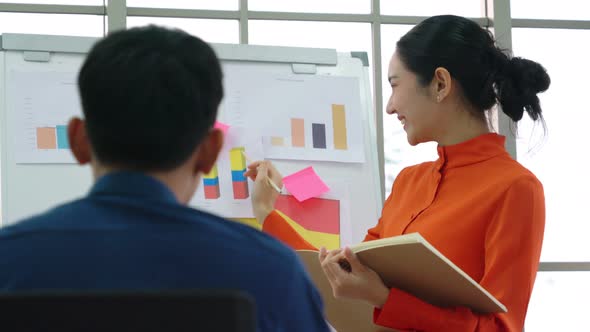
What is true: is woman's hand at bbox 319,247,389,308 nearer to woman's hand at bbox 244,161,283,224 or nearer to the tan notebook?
the tan notebook

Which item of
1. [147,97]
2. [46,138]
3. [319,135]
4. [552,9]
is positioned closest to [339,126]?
[319,135]

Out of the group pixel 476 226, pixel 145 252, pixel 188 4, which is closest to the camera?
pixel 145 252

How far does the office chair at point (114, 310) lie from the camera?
79 centimetres

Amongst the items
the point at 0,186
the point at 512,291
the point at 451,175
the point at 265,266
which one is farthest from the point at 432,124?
the point at 265,266

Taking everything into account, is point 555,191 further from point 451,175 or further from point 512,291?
point 512,291

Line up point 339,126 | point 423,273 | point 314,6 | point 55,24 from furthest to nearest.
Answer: point 314,6, point 55,24, point 339,126, point 423,273

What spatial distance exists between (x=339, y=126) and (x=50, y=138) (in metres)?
0.88

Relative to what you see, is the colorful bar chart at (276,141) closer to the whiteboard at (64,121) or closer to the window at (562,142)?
the whiteboard at (64,121)

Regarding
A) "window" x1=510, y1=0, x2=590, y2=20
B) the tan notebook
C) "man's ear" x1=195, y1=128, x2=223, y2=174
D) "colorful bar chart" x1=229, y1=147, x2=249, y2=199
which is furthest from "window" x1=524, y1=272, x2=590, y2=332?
"man's ear" x1=195, y1=128, x2=223, y2=174

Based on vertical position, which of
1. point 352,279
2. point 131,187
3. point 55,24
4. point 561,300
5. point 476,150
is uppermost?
point 55,24

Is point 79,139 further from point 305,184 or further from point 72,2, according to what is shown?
point 72,2

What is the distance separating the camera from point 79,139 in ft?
3.48

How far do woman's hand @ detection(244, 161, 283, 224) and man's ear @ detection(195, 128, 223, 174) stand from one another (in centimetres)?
160

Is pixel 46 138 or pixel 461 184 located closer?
pixel 461 184
